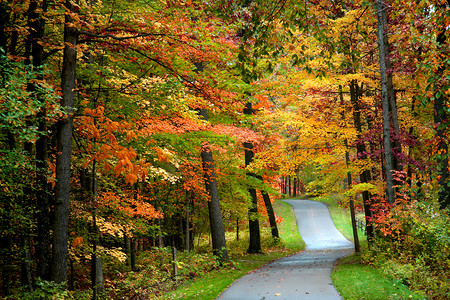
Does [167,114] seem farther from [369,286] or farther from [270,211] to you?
[270,211]

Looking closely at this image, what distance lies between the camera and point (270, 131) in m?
16.4

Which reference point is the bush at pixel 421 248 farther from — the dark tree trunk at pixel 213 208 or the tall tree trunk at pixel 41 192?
the tall tree trunk at pixel 41 192

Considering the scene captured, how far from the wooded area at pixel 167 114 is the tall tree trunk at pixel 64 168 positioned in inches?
0.9

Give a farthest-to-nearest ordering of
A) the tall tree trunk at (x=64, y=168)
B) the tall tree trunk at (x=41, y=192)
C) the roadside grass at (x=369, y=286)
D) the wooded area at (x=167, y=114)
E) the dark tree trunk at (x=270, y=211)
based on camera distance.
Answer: the dark tree trunk at (x=270, y=211)
the roadside grass at (x=369, y=286)
the tall tree trunk at (x=41, y=192)
the tall tree trunk at (x=64, y=168)
the wooded area at (x=167, y=114)

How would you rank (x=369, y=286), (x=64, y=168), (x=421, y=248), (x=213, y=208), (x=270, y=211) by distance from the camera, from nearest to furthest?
(x=64, y=168)
(x=369, y=286)
(x=421, y=248)
(x=213, y=208)
(x=270, y=211)

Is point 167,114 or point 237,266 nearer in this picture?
point 167,114

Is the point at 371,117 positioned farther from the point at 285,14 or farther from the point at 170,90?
the point at 285,14

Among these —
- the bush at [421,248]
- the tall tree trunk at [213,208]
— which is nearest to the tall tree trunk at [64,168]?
the bush at [421,248]

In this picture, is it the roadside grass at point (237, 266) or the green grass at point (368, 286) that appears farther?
the roadside grass at point (237, 266)

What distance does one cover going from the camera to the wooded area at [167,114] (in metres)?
5.05

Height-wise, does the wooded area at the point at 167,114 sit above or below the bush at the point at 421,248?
above

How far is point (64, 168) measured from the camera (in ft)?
21.9

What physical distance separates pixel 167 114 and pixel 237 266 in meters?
7.18

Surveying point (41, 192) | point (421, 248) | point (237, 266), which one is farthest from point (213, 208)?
point (41, 192)
